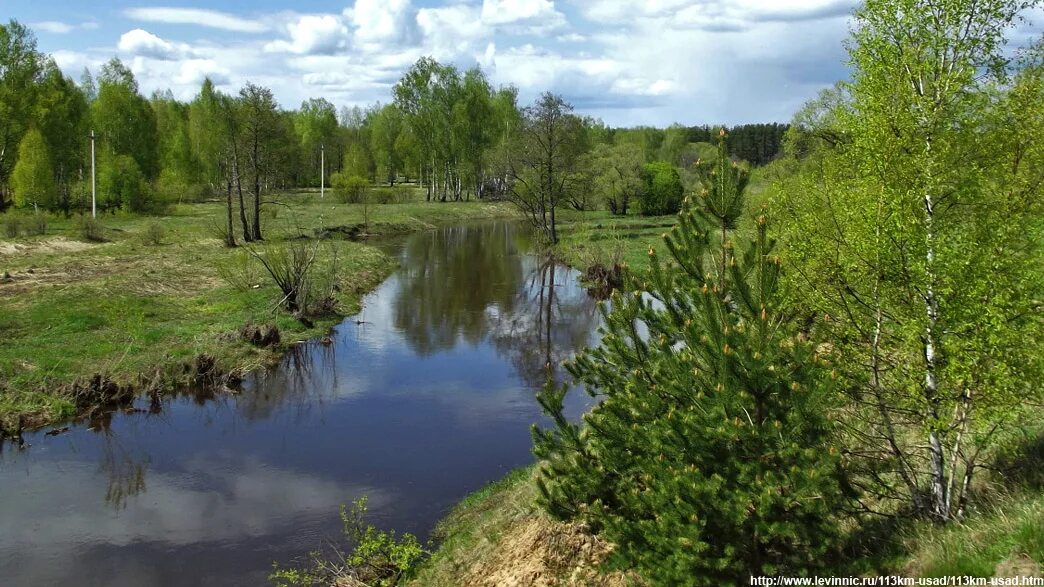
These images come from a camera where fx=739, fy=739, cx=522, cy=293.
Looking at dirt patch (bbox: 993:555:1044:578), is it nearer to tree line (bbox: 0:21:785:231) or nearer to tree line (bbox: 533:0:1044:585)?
tree line (bbox: 533:0:1044:585)

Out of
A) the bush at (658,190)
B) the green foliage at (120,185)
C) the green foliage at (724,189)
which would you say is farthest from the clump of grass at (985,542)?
the bush at (658,190)

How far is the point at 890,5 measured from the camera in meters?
8.05

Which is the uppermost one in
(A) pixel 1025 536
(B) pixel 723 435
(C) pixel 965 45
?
(C) pixel 965 45

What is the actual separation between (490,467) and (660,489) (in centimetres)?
846

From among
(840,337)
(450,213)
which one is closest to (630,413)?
(840,337)

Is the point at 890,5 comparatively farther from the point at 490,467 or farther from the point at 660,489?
the point at 490,467

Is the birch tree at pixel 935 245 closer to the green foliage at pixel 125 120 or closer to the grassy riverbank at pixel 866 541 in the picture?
the grassy riverbank at pixel 866 541

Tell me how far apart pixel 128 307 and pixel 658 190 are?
175 feet

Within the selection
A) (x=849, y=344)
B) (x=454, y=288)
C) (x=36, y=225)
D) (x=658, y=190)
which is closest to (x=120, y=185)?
(x=36, y=225)

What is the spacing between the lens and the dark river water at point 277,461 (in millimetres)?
11766

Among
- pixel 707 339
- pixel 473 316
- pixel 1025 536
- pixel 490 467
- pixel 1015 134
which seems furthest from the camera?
pixel 473 316

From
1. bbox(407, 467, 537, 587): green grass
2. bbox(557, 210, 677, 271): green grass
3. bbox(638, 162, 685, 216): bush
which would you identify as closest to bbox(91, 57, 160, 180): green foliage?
bbox(557, 210, 677, 271): green grass

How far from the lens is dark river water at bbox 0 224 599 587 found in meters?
11.8

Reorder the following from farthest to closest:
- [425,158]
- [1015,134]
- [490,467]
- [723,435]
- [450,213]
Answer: [425,158] → [450,213] → [490,467] → [1015,134] → [723,435]
